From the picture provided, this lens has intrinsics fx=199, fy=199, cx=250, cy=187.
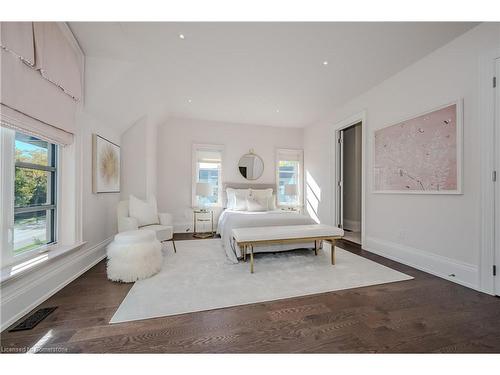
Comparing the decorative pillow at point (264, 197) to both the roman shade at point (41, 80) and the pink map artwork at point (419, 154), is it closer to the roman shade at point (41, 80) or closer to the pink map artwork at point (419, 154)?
the pink map artwork at point (419, 154)

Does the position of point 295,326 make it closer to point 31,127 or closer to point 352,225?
point 31,127

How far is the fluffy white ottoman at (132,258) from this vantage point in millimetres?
2240

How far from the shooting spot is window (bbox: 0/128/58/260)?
64.5 inches

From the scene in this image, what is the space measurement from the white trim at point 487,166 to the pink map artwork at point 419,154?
0.25 metres

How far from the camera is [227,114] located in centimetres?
464

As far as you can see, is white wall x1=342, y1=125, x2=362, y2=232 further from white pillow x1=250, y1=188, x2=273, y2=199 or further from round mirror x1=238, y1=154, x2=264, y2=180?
round mirror x1=238, y1=154, x2=264, y2=180

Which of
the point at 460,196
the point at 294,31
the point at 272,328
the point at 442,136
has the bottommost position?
the point at 272,328

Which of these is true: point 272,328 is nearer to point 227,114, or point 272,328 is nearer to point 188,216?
point 188,216

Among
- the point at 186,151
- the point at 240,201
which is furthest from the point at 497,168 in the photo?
the point at 186,151

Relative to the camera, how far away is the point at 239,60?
8.63 feet

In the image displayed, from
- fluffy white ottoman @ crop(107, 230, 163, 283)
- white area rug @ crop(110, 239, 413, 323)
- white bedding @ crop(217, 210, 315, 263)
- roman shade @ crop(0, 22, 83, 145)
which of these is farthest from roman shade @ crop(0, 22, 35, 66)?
white bedding @ crop(217, 210, 315, 263)

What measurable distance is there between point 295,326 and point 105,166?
340cm
